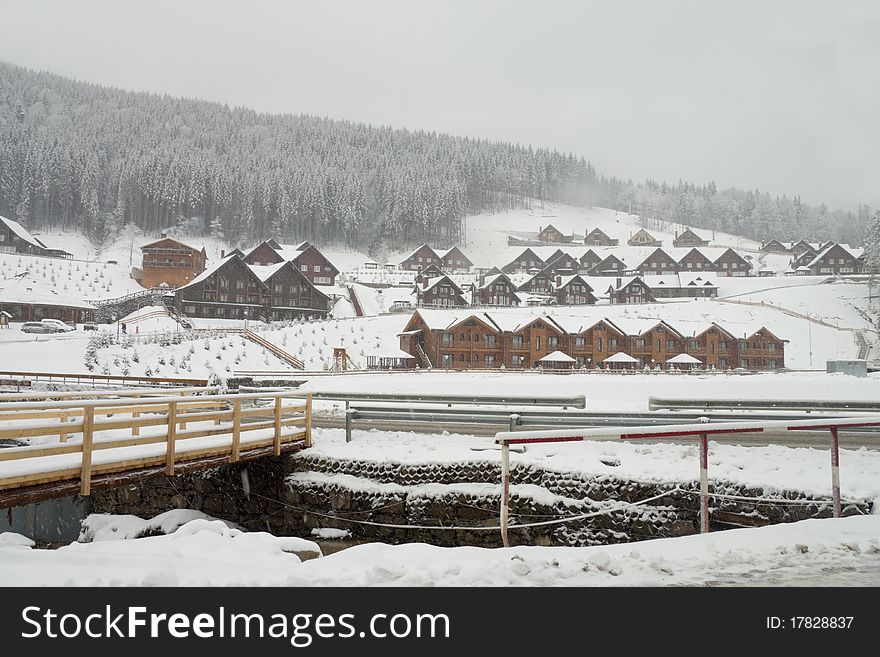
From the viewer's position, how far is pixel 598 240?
11650cm

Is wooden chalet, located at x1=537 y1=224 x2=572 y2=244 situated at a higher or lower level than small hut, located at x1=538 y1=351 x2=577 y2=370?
higher

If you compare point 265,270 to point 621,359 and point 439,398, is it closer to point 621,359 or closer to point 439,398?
point 621,359

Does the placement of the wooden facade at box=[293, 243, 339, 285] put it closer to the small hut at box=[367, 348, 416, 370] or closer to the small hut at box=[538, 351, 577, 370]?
the small hut at box=[367, 348, 416, 370]

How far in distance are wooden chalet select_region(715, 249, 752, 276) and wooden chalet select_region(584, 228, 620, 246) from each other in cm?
2912

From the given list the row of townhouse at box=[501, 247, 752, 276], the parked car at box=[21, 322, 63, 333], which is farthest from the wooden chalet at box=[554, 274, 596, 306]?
the parked car at box=[21, 322, 63, 333]

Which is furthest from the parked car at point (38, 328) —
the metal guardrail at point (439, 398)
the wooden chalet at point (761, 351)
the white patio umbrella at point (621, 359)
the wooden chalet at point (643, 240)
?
the wooden chalet at point (643, 240)

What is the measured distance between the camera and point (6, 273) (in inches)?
1982

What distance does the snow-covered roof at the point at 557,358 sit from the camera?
42.5 m

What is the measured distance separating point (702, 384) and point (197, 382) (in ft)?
73.8

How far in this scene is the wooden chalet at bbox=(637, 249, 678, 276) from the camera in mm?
84562

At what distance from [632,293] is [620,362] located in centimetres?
2345

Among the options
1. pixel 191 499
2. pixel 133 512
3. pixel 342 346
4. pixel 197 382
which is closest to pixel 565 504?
pixel 191 499

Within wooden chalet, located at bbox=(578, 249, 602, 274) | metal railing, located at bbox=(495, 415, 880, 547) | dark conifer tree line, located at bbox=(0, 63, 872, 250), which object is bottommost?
metal railing, located at bbox=(495, 415, 880, 547)

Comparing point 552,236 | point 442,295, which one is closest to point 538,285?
point 442,295
